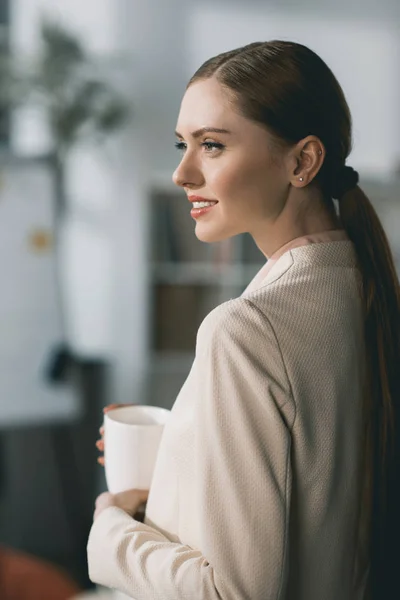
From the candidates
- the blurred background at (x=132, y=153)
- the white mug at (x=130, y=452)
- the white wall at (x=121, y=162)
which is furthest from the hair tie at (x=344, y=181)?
the white wall at (x=121, y=162)

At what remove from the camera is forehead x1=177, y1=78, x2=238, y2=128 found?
724mm

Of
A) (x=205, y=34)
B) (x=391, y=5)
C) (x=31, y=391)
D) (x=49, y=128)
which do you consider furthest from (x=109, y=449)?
(x=391, y=5)

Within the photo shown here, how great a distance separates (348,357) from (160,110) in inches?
141

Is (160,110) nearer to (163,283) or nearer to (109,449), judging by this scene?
(163,283)

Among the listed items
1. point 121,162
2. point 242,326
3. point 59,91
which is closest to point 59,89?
point 59,91

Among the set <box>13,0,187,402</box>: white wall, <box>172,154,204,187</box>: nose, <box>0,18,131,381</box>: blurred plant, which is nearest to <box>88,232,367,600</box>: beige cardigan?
<box>172,154,204,187</box>: nose

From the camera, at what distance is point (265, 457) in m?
0.67

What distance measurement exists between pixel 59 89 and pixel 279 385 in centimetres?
320

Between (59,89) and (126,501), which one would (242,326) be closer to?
(126,501)

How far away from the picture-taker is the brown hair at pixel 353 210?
2.35 ft

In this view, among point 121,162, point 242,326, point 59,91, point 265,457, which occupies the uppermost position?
point 59,91

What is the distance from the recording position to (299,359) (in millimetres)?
685

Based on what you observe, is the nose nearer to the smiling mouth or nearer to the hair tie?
the smiling mouth

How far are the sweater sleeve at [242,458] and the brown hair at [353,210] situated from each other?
0.16 meters
